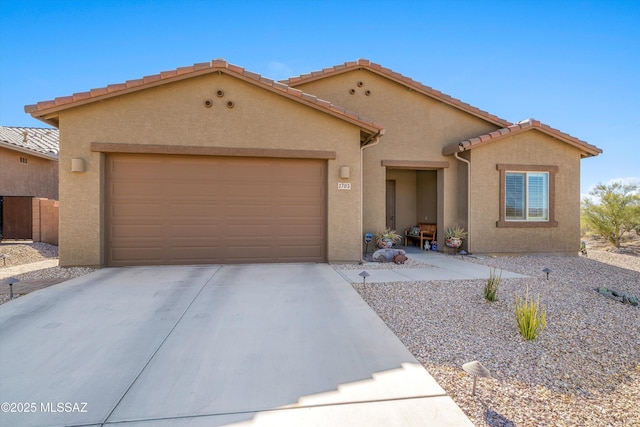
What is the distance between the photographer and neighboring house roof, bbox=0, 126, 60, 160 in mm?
12950

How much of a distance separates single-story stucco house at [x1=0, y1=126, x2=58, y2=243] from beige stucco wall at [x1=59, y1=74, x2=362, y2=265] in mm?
4914

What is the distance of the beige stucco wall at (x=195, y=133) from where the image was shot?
6.91m

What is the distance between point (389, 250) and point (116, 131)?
24.4ft

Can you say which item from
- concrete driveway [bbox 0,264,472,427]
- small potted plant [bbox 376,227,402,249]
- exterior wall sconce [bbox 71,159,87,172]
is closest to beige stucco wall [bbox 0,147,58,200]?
exterior wall sconce [bbox 71,159,87,172]

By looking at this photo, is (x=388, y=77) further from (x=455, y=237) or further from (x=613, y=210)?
(x=613, y=210)

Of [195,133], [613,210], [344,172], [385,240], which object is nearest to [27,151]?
[195,133]

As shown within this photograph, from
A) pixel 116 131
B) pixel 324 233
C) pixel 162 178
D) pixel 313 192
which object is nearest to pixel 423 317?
pixel 324 233

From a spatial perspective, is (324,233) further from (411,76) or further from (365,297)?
(411,76)

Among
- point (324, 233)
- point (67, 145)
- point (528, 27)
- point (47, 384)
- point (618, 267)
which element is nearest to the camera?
point (47, 384)

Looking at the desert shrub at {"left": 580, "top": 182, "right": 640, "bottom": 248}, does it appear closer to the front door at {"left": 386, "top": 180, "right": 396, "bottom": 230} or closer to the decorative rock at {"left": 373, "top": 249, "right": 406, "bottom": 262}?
the front door at {"left": 386, "top": 180, "right": 396, "bottom": 230}

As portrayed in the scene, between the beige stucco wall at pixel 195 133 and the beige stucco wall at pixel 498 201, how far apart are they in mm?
4451

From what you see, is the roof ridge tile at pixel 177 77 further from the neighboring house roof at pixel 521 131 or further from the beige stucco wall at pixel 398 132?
the neighboring house roof at pixel 521 131

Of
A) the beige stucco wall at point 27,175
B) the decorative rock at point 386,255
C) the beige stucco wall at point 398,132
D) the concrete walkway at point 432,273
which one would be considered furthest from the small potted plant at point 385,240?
the beige stucco wall at point 27,175

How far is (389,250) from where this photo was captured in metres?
8.42
